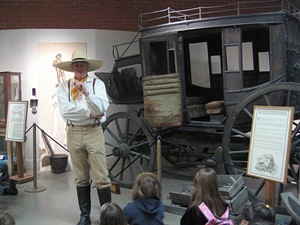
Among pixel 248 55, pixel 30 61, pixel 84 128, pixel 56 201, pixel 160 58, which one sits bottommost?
pixel 56 201

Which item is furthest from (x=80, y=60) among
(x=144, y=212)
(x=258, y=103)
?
(x=258, y=103)

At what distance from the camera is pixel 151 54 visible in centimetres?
516

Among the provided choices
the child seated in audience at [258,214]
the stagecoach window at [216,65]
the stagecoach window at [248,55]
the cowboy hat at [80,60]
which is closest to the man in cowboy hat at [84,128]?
the cowboy hat at [80,60]

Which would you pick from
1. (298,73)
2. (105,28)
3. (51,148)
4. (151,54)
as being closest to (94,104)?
(151,54)

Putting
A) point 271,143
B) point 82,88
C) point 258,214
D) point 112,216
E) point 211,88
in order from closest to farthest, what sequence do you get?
point 112,216
point 258,214
point 271,143
point 82,88
point 211,88

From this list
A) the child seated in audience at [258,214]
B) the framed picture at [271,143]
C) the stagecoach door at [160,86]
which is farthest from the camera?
the stagecoach door at [160,86]

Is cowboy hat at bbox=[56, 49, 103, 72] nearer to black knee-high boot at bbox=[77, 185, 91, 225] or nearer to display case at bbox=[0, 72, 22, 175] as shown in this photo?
black knee-high boot at bbox=[77, 185, 91, 225]

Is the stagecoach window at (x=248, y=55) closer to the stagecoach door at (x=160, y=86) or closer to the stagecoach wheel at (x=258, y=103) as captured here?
the stagecoach door at (x=160, y=86)

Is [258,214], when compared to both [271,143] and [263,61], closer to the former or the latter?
[271,143]

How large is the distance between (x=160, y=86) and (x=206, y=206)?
247cm

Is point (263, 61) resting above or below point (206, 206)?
above

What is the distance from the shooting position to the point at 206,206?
2680 mm

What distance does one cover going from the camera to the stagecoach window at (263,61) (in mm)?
5840

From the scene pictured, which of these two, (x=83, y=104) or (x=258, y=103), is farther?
(x=258, y=103)
